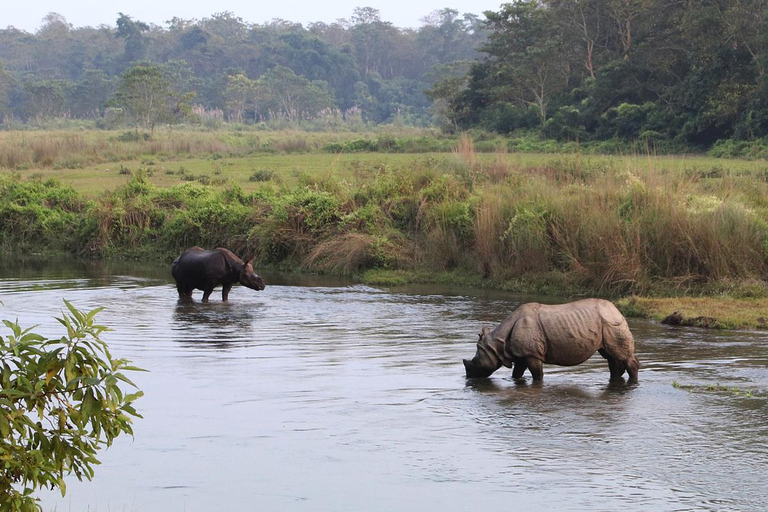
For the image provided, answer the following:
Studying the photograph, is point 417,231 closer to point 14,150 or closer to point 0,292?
point 0,292

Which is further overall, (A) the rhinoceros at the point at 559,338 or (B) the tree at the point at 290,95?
(B) the tree at the point at 290,95

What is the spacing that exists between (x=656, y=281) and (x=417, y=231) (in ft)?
19.0

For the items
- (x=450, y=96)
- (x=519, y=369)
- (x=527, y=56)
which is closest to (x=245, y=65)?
(x=450, y=96)

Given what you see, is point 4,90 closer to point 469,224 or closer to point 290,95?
point 290,95

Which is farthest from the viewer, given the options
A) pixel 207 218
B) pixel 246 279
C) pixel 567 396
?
pixel 207 218

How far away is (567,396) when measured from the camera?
10.0 m

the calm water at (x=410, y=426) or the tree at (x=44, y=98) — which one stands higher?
the tree at (x=44, y=98)

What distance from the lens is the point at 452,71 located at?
86.3 meters

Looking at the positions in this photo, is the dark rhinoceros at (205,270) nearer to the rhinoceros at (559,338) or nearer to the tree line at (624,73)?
the rhinoceros at (559,338)

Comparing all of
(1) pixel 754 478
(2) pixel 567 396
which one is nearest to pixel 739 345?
(2) pixel 567 396

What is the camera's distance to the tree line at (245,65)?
84.8 m

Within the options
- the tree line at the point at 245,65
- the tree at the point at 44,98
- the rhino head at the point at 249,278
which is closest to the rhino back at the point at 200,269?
the rhino head at the point at 249,278

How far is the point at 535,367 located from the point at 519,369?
9.5 inches

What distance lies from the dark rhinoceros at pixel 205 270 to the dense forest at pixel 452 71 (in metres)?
23.1
